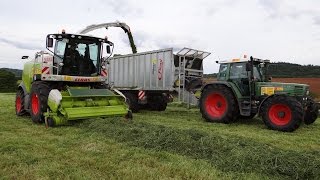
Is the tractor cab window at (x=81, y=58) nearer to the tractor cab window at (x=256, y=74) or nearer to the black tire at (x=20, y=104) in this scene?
the black tire at (x=20, y=104)

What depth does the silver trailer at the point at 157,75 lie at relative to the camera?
13133 millimetres

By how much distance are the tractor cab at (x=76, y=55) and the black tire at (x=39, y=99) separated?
68 cm

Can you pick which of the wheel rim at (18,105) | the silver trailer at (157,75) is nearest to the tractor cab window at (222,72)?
the silver trailer at (157,75)

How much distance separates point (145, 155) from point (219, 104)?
5956 mm

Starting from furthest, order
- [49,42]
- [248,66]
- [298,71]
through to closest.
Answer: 1. [298,71]
2. [248,66]
3. [49,42]

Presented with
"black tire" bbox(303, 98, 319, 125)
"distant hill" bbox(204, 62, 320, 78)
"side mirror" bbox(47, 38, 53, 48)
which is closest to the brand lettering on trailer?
"side mirror" bbox(47, 38, 53, 48)

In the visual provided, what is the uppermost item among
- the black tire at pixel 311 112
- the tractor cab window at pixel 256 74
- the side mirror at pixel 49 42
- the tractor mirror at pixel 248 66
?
the side mirror at pixel 49 42

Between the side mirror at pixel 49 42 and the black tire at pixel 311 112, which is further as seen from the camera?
the black tire at pixel 311 112

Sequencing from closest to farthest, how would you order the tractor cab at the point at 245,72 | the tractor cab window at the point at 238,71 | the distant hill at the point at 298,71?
the tractor cab at the point at 245,72, the tractor cab window at the point at 238,71, the distant hill at the point at 298,71

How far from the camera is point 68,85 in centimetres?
1151

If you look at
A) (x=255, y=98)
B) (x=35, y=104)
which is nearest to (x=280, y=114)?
(x=255, y=98)

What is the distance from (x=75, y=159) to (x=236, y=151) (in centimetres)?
256

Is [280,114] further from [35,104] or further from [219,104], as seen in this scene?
[35,104]

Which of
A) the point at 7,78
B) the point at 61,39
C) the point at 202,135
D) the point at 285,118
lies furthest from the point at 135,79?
the point at 7,78
